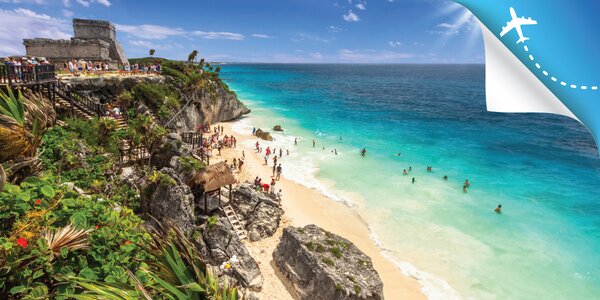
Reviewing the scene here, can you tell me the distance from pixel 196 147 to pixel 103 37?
2098 cm

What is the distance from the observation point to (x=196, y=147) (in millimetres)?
28797

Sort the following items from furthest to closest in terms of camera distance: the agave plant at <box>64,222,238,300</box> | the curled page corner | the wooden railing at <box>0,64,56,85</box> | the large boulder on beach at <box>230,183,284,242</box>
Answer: the large boulder on beach at <box>230,183,284,242</box> < the wooden railing at <box>0,64,56,85</box> < the agave plant at <box>64,222,238,300</box> < the curled page corner

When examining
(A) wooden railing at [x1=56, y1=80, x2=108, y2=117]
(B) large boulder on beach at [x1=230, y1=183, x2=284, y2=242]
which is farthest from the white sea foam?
(A) wooden railing at [x1=56, y1=80, x2=108, y2=117]

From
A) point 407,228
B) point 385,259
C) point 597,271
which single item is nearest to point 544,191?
point 597,271

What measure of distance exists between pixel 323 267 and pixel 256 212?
630 cm

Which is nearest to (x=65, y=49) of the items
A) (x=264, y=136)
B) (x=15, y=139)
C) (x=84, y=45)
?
(x=84, y=45)

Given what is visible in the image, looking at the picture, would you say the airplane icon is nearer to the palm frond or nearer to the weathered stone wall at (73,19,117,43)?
the palm frond

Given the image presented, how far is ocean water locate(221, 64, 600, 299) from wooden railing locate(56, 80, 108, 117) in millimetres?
15975

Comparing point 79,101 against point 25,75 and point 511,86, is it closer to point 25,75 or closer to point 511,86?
point 25,75

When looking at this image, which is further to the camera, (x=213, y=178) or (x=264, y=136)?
(x=264, y=136)

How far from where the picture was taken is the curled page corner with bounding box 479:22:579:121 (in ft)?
6.13

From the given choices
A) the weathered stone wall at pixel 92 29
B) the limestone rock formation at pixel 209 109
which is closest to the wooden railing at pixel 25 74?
the limestone rock formation at pixel 209 109

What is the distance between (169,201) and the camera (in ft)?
49.8

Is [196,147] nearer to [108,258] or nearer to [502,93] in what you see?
[108,258]
